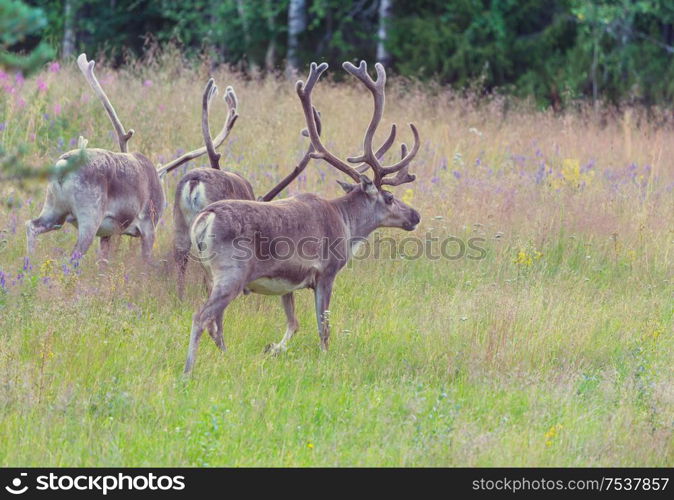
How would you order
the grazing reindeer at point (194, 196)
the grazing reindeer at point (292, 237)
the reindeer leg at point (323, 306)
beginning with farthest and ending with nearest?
the grazing reindeer at point (194, 196) < the reindeer leg at point (323, 306) < the grazing reindeer at point (292, 237)

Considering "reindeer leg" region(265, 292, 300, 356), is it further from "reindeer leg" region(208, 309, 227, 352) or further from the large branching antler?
the large branching antler

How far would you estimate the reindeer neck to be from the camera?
843cm

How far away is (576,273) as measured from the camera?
9570 millimetres

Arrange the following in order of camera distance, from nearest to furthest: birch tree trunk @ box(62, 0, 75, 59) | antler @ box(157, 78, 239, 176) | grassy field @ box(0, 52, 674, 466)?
grassy field @ box(0, 52, 674, 466) → antler @ box(157, 78, 239, 176) → birch tree trunk @ box(62, 0, 75, 59)

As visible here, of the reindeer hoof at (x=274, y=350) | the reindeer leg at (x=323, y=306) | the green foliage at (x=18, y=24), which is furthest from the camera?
the reindeer leg at (x=323, y=306)

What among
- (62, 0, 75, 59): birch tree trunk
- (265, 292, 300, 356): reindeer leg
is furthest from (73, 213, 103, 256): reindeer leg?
(62, 0, 75, 59): birch tree trunk

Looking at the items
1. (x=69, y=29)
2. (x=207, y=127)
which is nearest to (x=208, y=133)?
(x=207, y=127)

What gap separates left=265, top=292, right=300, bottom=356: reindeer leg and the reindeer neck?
2.83 feet

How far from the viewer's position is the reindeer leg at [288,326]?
7.39 metres

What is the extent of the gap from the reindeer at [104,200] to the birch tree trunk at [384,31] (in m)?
10.7

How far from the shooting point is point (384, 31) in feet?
62.6

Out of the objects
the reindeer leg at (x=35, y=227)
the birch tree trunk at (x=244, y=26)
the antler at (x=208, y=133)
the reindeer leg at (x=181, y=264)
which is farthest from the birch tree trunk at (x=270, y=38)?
the reindeer leg at (x=35, y=227)

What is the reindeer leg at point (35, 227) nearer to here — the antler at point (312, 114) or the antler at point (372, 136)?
the antler at point (312, 114)
